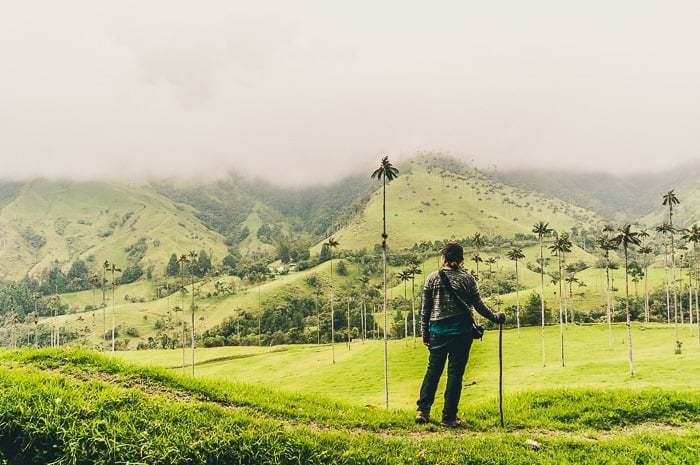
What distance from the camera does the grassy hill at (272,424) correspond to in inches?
291

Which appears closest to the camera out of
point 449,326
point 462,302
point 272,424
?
point 272,424

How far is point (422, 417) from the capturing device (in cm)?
1034

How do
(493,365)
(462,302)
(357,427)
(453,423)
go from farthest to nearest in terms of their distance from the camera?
(493,365) → (462,302) → (453,423) → (357,427)

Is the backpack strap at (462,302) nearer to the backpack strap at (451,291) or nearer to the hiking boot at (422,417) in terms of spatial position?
the backpack strap at (451,291)

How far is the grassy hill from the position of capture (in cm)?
738

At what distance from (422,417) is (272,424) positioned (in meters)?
3.45

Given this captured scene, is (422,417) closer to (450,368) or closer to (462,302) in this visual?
(450,368)

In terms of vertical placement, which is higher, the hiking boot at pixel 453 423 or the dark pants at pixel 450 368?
the dark pants at pixel 450 368

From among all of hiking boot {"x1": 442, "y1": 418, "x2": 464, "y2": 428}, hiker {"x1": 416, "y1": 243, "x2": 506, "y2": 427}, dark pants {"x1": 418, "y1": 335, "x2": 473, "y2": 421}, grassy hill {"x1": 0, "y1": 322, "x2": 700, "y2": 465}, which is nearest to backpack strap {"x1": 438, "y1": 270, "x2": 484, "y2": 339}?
hiker {"x1": 416, "y1": 243, "x2": 506, "y2": 427}

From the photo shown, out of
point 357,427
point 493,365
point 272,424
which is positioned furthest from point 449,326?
point 493,365

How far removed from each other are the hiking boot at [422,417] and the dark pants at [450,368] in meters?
0.06

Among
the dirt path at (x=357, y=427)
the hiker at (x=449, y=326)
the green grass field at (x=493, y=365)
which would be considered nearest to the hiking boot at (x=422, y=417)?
the hiker at (x=449, y=326)

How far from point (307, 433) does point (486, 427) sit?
13.4 ft

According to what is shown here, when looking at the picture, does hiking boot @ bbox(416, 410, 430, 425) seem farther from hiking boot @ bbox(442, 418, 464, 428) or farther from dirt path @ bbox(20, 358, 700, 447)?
hiking boot @ bbox(442, 418, 464, 428)
